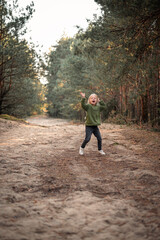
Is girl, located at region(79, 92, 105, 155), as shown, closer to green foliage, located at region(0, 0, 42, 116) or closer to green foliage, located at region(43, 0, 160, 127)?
green foliage, located at region(43, 0, 160, 127)

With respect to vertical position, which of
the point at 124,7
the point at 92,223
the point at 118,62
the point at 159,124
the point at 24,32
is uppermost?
the point at 24,32

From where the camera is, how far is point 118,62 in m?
11.9

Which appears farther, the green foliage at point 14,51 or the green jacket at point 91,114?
the green foliage at point 14,51

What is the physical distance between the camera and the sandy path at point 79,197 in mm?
2295

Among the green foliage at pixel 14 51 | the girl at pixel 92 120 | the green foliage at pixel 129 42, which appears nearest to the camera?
the girl at pixel 92 120

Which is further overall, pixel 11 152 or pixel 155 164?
pixel 11 152

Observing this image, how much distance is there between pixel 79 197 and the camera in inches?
127

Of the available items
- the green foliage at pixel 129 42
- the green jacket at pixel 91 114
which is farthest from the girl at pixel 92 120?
the green foliage at pixel 129 42

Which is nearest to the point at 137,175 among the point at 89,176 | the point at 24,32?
the point at 89,176

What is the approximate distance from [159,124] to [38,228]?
431 inches

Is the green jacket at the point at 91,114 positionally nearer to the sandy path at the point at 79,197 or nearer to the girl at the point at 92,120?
the girl at the point at 92,120

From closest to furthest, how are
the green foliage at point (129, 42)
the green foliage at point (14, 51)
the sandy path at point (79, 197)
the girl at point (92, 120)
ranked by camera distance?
the sandy path at point (79, 197)
the girl at point (92, 120)
the green foliage at point (129, 42)
the green foliage at point (14, 51)

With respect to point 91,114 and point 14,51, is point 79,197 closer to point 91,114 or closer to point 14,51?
point 91,114

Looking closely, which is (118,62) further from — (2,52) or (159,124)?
(2,52)
